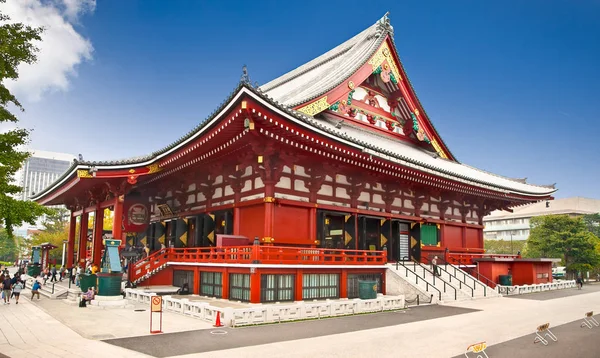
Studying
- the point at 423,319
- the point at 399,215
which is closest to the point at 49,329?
the point at 423,319

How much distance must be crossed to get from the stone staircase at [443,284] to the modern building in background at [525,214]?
78.8 m

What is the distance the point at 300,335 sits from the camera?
45.2 ft

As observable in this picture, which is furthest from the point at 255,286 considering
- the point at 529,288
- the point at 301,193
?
the point at 529,288

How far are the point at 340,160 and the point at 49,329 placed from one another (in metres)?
14.2

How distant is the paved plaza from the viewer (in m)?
11.6

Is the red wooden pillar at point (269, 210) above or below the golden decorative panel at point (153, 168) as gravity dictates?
below

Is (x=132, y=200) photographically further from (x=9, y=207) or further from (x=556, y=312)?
(x=556, y=312)

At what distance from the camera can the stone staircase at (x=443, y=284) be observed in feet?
75.3

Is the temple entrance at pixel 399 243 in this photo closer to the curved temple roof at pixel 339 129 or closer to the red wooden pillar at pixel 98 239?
the curved temple roof at pixel 339 129

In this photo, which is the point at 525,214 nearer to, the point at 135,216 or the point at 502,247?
the point at 502,247

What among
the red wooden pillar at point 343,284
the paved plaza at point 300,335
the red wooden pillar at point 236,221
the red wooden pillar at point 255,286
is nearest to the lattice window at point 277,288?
the red wooden pillar at point 255,286

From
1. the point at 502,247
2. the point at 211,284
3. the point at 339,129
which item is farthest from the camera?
the point at 502,247

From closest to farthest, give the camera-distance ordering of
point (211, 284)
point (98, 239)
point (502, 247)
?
1. point (211, 284)
2. point (98, 239)
3. point (502, 247)

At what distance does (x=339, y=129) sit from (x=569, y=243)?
3982 centimetres
